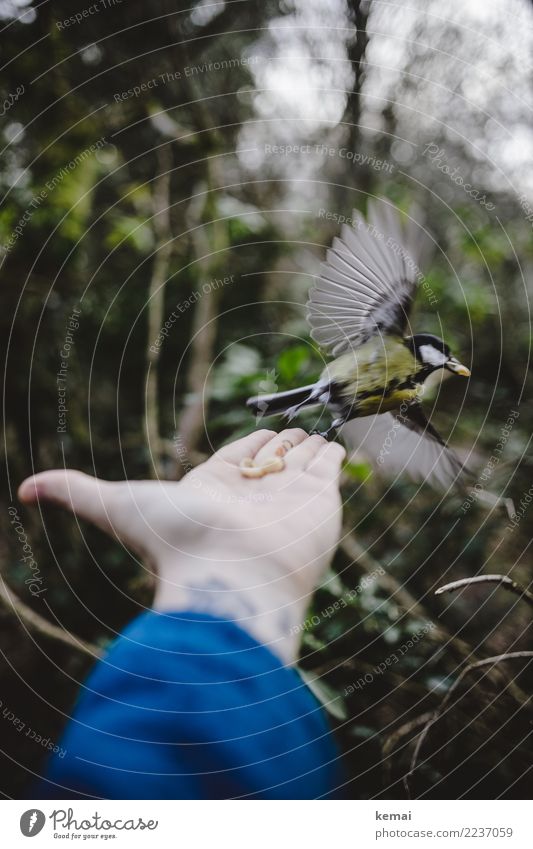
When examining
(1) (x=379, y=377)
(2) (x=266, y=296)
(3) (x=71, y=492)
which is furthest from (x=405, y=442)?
(2) (x=266, y=296)

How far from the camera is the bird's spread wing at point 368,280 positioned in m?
0.45

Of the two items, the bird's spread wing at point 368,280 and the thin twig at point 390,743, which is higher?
the bird's spread wing at point 368,280

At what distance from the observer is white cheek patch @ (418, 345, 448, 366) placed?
464 millimetres

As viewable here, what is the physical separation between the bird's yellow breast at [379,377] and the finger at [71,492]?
21 centimetres

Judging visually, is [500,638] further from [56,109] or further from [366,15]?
[56,109]

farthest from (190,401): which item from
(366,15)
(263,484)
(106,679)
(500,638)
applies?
(500,638)

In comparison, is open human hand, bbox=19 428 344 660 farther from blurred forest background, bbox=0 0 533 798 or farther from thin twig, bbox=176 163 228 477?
thin twig, bbox=176 163 228 477

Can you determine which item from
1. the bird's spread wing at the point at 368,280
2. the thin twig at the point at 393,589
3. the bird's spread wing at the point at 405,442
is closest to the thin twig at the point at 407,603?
the thin twig at the point at 393,589

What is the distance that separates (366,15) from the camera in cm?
61

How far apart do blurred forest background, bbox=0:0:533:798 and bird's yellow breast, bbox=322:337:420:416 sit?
0.31 ft

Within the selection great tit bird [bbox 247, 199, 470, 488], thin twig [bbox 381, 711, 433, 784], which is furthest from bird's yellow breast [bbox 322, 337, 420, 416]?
thin twig [bbox 381, 711, 433, 784]

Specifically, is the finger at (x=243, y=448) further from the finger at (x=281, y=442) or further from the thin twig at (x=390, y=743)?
the thin twig at (x=390, y=743)

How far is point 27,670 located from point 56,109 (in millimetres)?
801
